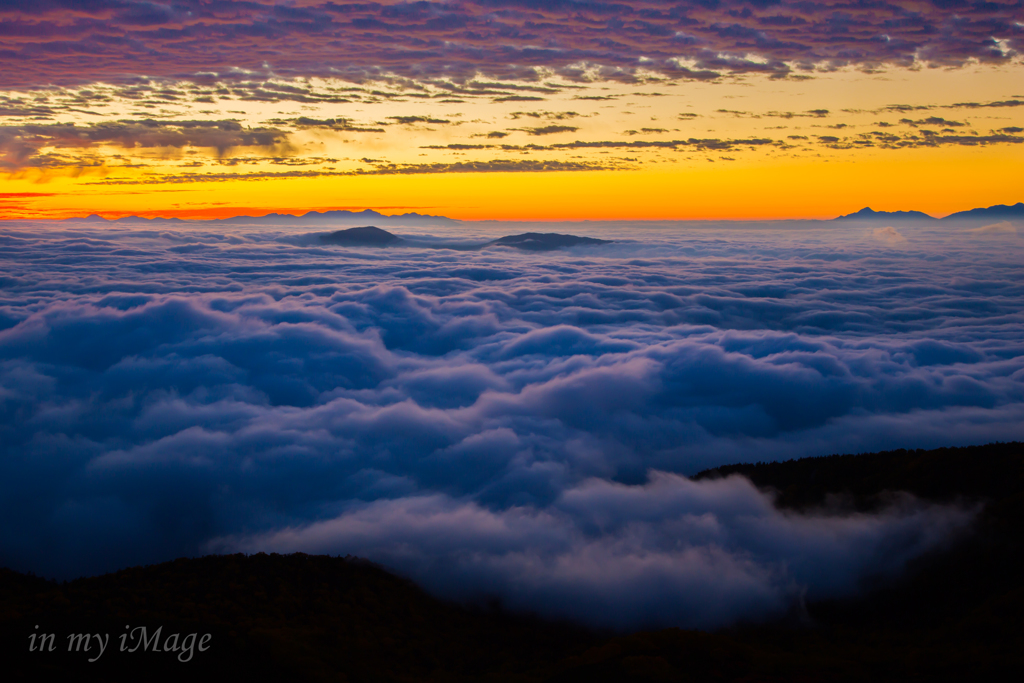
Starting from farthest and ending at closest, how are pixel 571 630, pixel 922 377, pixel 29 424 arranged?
pixel 922 377 → pixel 29 424 → pixel 571 630

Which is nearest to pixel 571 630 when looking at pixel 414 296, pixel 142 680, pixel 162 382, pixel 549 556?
pixel 549 556

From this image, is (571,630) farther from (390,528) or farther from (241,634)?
(241,634)

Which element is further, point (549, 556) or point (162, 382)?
point (162, 382)

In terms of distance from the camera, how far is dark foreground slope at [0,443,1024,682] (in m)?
25.7

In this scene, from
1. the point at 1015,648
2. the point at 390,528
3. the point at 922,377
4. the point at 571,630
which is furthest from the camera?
the point at 922,377

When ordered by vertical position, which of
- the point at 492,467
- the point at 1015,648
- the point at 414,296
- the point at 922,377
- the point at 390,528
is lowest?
the point at 1015,648

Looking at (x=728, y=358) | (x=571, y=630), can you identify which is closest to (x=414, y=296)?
(x=728, y=358)

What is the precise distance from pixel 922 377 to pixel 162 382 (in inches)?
5805

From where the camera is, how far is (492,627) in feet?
164

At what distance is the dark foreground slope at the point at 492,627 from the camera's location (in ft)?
84.4

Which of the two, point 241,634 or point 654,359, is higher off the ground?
point 654,359

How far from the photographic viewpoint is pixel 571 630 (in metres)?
48.8

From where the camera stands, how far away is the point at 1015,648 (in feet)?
87.4

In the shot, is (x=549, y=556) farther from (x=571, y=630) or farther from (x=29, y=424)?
(x=29, y=424)
